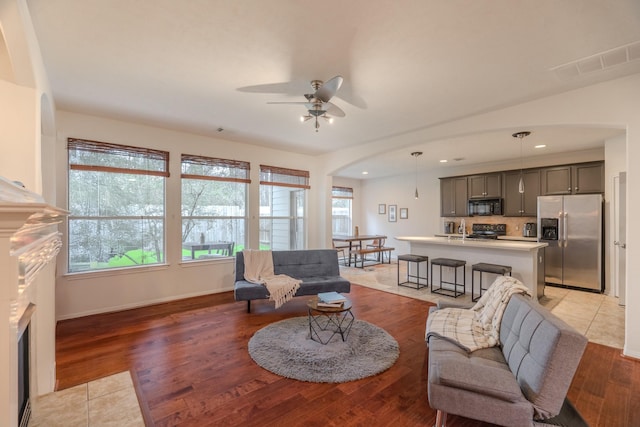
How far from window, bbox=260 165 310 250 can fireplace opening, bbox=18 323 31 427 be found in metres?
4.01

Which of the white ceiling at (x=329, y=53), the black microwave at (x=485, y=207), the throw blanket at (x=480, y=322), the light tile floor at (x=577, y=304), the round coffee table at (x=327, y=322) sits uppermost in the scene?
the white ceiling at (x=329, y=53)

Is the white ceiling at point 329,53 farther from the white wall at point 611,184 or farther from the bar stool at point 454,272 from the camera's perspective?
the white wall at point 611,184

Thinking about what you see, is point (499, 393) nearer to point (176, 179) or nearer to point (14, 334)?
point (14, 334)

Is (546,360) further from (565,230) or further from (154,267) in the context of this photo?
(565,230)

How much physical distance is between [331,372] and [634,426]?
207cm

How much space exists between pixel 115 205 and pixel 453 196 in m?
7.24

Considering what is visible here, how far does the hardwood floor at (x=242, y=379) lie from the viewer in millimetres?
2037

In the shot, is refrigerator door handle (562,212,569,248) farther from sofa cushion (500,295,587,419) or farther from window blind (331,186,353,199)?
window blind (331,186,353,199)

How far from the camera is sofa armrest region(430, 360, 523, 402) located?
5.29ft

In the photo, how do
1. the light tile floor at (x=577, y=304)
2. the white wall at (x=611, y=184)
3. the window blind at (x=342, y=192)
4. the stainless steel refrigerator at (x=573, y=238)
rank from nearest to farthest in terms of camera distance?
the light tile floor at (x=577, y=304)
the white wall at (x=611, y=184)
the stainless steel refrigerator at (x=573, y=238)
the window blind at (x=342, y=192)

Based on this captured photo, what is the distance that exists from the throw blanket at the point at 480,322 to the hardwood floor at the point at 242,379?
1.49 ft

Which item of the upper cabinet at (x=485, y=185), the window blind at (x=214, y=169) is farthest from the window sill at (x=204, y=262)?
the upper cabinet at (x=485, y=185)

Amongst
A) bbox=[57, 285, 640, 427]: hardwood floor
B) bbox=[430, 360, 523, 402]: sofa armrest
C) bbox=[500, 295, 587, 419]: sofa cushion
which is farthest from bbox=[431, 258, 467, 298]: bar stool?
bbox=[430, 360, 523, 402]: sofa armrest

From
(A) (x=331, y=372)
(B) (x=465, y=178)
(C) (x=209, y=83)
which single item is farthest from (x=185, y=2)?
(B) (x=465, y=178)
